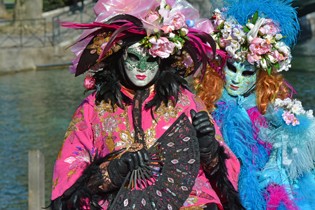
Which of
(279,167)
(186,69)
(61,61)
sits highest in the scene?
(186,69)

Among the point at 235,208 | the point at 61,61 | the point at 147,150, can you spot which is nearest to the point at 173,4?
the point at 147,150

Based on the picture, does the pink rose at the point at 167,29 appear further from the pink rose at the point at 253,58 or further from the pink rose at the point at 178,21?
the pink rose at the point at 253,58

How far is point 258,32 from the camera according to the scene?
189 inches

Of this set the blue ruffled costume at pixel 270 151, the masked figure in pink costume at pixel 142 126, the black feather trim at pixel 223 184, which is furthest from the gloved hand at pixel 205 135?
the blue ruffled costume at pixel 270 151

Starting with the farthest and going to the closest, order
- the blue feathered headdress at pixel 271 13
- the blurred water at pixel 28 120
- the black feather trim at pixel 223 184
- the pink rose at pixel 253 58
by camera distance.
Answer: the blurred water at pixel 28 120
the blue feathered headdress at pixel 271 13
the pink rose at pixel 253 58
the black feather trim at pixel 223 184

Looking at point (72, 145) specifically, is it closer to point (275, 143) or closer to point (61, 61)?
point (275, 143)

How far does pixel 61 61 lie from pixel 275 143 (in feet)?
54.5

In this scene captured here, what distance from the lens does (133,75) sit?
12.8 ft

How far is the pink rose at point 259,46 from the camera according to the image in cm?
476

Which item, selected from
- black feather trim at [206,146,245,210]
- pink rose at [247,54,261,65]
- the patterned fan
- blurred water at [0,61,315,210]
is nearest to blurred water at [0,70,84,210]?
blurred water at [0,61,315,210]

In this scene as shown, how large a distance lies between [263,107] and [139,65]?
1.14 metres

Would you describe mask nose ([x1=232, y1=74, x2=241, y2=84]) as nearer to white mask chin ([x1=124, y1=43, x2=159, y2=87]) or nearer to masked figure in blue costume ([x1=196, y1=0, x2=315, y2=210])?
masked figure in blue costume ([x1=196, y1=0, x2=315, y2=210])

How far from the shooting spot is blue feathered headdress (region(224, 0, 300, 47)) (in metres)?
4.87

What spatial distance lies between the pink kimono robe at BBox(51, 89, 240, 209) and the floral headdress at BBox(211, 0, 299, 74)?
89cm
